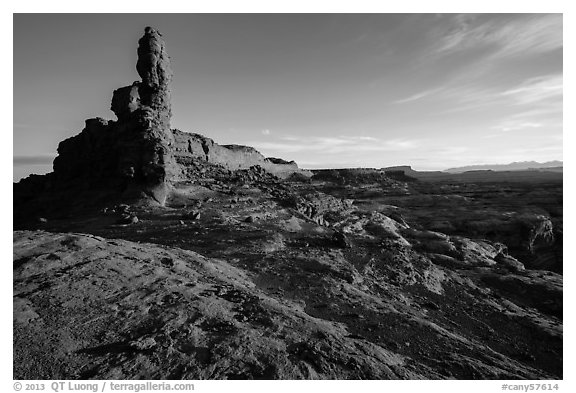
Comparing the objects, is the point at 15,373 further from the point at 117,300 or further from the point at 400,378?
the point at 400,378

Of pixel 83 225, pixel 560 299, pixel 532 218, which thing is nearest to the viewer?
pixel 560 299

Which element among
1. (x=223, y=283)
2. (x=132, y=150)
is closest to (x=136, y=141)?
(x=132, y=150)

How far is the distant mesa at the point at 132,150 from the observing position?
26047mm

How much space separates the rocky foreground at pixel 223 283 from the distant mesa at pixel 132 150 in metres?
0.15

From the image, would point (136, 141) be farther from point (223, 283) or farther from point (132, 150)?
point (223, 283)

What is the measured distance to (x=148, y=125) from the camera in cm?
2828

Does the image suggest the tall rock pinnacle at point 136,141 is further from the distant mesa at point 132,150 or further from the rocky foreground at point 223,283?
the rocky foreground at point 223,283

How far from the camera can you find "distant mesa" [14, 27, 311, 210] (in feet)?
85.5

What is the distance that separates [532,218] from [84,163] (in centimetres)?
5478

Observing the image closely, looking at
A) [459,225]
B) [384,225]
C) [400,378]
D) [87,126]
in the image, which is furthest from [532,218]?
[87,126]

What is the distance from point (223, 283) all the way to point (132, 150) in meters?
20.1

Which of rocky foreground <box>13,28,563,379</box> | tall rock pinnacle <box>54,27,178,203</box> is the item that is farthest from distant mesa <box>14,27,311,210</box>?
rocky foreground <box>13,28,563,379</box>

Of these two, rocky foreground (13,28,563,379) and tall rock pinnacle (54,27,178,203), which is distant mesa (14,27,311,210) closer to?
tall rock pinnacle (54,27,178,203)

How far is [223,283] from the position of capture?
38.4 ft
